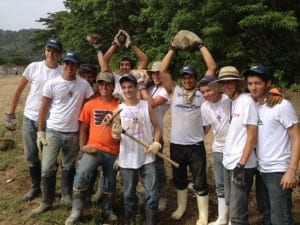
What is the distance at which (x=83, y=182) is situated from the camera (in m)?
4.79

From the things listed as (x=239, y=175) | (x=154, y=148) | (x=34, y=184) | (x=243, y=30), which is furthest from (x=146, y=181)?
(x=243, y=30)

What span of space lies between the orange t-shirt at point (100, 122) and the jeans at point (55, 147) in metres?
0.35

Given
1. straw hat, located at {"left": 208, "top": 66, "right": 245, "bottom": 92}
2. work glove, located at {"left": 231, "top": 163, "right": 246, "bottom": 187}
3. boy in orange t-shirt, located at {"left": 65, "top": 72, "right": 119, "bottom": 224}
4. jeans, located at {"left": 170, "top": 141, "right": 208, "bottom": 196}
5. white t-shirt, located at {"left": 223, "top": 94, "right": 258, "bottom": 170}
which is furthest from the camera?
jeans, located at {"left": 170, "top": 141, "right": 208, "bottom": 196}

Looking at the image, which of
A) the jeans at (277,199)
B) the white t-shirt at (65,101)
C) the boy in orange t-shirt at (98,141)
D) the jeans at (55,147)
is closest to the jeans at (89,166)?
the boy in orange t-shirt at (98,141)

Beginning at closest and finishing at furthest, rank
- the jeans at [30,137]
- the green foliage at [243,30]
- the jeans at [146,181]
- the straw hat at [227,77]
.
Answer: the straw hat at [227,77] → the jeans at [146,181] → the jeans at [30,137] → the green foliage at [243,30]

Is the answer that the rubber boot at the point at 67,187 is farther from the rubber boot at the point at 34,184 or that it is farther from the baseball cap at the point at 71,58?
the baseball cap at the point at 71,58

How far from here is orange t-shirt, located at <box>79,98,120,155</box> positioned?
4.73 m

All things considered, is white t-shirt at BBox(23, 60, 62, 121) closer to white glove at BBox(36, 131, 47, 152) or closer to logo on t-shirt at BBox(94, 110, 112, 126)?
white glove at BBox(36, 131, 47, 152)

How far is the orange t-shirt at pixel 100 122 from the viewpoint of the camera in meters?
4.73

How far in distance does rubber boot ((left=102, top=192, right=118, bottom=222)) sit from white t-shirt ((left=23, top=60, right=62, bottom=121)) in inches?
48.1

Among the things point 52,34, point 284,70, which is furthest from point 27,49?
point 284,70

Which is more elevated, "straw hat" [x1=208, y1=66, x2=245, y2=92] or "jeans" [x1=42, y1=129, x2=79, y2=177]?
"straw hat" [x1=208, y1=66, x2=245, y2=92]

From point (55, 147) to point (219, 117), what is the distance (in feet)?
5.97

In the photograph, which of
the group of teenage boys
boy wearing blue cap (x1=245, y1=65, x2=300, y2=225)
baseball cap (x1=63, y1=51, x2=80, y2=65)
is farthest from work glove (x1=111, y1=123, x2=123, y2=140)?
boy wearing blue cap (x1=245, y1=65, x2=300, y2=225)
